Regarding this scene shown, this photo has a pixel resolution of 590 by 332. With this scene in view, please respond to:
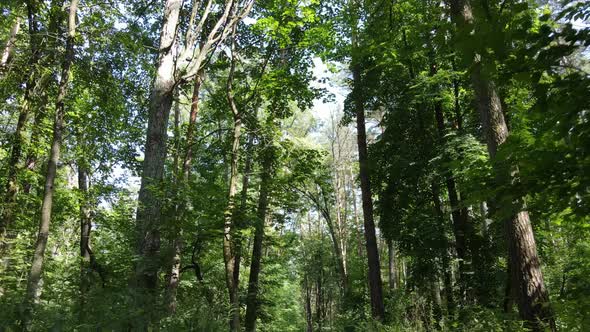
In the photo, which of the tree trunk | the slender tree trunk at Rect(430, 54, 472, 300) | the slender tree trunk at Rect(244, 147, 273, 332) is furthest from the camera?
the slender tree trunk at Rect(430, 54, 472, 300)

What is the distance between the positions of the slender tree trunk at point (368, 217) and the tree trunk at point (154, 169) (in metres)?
5.59

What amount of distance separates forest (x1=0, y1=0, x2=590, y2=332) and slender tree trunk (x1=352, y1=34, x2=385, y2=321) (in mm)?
72

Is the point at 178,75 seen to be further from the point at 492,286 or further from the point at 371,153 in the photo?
the point at 492,286

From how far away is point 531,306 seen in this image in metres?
5.02

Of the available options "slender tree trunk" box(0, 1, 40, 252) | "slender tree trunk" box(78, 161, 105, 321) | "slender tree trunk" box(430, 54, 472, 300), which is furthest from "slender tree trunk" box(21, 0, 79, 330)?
"slender tree trunk" box(430, 54, 472, 300)

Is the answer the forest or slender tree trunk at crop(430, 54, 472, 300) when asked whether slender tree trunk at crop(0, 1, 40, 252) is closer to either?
the forest

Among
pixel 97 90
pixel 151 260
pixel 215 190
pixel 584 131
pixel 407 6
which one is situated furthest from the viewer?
pixel 407 6

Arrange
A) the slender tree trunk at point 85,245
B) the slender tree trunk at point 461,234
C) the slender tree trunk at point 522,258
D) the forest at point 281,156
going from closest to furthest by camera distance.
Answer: the forest at point 281,156
the slender tree trunk at point 522,258
the slender tree trunk at point 85,245
the slender tree trunk at point 461,234

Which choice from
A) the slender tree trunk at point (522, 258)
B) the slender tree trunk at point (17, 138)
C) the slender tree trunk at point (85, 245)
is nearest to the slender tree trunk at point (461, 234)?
the slender tree trunk at point (522, 258)

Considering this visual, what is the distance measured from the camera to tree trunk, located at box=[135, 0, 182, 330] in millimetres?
5567

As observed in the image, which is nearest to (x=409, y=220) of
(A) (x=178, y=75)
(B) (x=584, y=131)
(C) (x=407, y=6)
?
(C) (x=407, y=6)

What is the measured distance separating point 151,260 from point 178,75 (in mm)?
3111

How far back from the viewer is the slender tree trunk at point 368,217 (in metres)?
11.4

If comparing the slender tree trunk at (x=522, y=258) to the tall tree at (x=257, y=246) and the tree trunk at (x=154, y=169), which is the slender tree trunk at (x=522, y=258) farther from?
the tall tree at (x=257, y=246)
